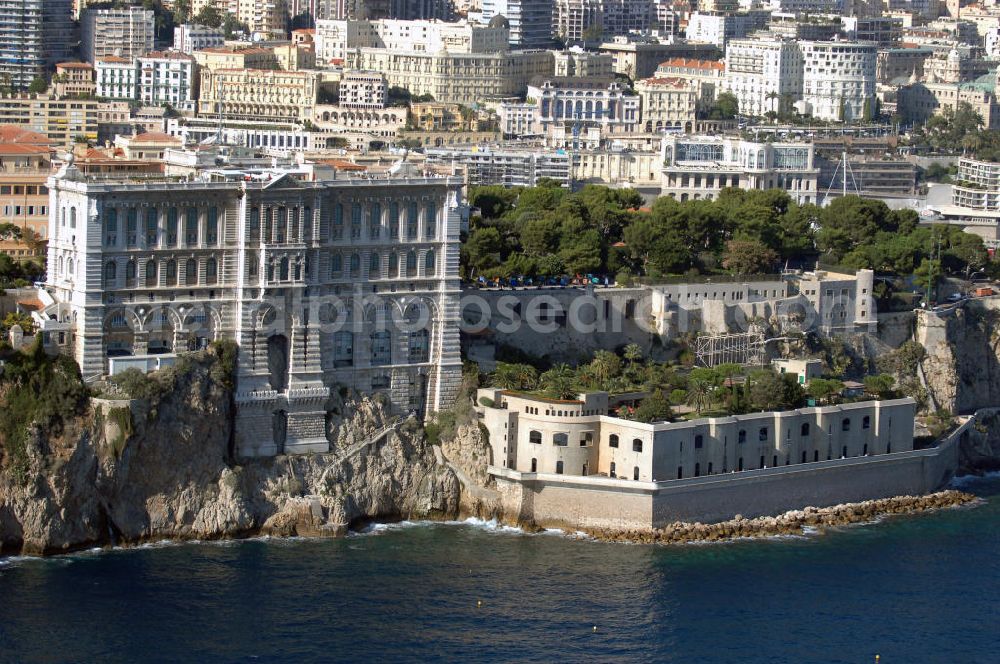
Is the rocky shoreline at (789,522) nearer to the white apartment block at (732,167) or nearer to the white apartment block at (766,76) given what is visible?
the white apartment block at (732,167)

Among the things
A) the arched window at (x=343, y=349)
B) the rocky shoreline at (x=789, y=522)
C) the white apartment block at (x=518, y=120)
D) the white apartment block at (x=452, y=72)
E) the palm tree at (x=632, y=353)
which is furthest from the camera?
the white apartment block at (x=452, y=72)

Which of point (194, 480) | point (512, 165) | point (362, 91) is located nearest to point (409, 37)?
point (362, 91)

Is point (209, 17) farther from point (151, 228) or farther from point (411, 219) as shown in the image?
point (151, 228)

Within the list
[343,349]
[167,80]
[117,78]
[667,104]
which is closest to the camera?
[343,349]

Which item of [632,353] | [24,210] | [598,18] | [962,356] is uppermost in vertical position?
[598,18]

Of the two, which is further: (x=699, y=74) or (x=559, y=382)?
(x=699, y=74)

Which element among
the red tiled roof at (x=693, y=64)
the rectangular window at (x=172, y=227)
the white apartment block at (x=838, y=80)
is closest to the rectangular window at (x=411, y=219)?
the rectangular window at (x=172, y=227)

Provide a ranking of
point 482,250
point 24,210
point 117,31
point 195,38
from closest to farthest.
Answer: point 24,210, point 482,250, point 117,31, point 195,38

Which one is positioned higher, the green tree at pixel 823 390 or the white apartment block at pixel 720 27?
the white apartment block at pixel 720 27
